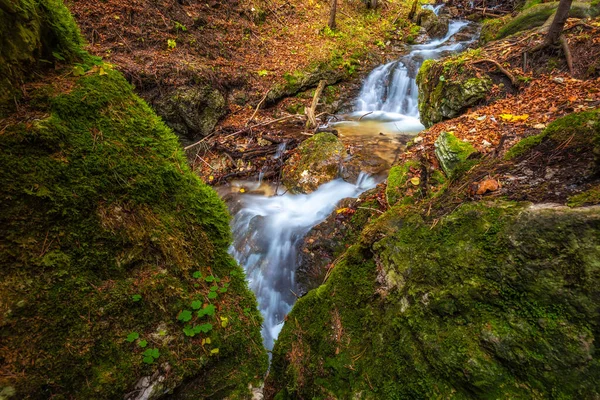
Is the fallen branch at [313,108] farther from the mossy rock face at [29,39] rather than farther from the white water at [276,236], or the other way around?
the mossy rock face at [29,39]

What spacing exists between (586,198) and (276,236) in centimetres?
530

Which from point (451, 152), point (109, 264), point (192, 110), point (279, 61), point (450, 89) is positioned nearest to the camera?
point (109, 264)

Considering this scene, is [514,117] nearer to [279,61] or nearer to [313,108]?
[313,108]

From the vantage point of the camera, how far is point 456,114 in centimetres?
639

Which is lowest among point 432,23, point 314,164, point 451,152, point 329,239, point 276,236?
point 276,236

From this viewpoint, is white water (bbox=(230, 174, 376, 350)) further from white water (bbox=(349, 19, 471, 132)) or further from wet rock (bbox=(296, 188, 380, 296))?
white water (bbox=(349, 19, 471, 132))

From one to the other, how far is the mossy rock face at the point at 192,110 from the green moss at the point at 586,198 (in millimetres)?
10056

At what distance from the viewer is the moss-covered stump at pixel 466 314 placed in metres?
1.45

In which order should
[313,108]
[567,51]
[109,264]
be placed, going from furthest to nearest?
[313,108]
[567,51]
[109,264]

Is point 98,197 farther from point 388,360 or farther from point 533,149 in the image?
point 533,149

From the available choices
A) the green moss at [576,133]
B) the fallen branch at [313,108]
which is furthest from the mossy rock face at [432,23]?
the green moss at [576,133]

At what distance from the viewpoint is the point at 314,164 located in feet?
24.6

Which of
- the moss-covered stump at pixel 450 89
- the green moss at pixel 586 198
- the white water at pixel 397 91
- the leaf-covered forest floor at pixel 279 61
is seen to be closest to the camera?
the green moss at pixel 586 198

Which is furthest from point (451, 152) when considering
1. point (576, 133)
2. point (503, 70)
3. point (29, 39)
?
point (29, 39)
